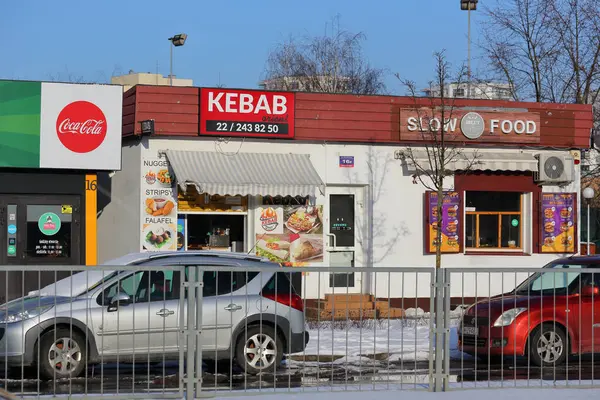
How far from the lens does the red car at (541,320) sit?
12.0 m

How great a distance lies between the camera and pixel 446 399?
35.3ft

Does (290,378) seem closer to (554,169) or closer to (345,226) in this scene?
(345,226)

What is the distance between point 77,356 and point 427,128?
524 inches

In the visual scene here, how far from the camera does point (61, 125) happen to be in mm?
21297

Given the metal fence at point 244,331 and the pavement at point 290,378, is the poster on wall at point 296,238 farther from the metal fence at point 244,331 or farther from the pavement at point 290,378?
the metal fence at point 244,331

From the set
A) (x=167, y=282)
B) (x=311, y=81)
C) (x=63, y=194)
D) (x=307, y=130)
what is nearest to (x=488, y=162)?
(x=307, y=130)

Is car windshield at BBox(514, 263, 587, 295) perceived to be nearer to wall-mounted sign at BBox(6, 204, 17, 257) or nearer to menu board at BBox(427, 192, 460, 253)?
menu board at BBox(427, 192, 460, 253)

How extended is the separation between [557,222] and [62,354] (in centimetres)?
1556

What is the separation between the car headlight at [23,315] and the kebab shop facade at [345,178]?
9973mm

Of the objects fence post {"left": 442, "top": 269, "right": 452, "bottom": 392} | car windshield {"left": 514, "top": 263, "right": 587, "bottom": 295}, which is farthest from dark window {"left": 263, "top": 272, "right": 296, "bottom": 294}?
car windshield {"left": 514, "top": 263, "right": 587, "bottom": 295}

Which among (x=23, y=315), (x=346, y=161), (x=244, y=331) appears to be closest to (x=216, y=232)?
(x=346, y=161)

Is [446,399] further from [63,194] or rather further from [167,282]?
[63,194]

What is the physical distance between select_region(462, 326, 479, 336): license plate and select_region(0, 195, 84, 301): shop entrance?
1070 cm

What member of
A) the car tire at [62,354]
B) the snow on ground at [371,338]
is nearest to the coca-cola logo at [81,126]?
the car tire at [62,354]
